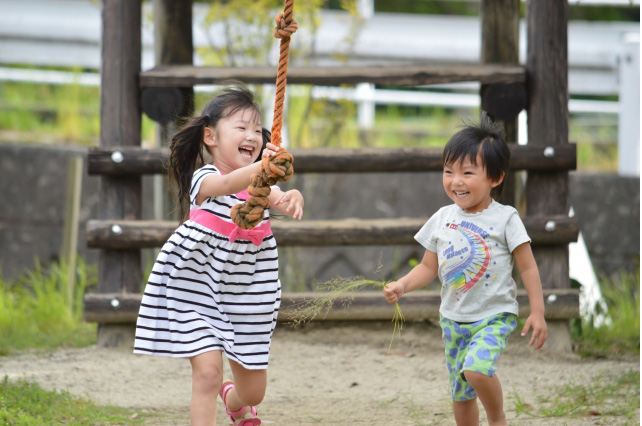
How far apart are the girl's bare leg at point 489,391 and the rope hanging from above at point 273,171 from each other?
3.01ft

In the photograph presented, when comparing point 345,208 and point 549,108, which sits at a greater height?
point 549,108

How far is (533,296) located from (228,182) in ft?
3.76

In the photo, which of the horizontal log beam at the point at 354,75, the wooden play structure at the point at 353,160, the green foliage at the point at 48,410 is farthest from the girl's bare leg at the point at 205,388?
the horizontal log beam at the point at 354,75

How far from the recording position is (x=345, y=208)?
7.35m

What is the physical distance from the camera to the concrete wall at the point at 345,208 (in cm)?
725

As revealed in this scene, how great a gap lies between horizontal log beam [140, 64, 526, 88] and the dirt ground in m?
1.54

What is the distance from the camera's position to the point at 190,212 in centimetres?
326

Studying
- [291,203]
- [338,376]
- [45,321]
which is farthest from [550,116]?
[45,321]

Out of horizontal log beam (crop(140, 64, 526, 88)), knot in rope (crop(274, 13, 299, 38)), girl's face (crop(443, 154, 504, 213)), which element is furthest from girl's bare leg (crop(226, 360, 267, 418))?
horizontal log beam (crop(140, 64, 526, 88))

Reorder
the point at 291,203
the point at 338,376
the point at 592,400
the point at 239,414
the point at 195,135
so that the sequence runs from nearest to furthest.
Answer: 1. the point at 291,203
2. the point at 195,135
3. the point at 239,414
4. the point at 592,400
5. the point at 338,376

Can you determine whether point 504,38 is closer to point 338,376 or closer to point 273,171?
point 338,376

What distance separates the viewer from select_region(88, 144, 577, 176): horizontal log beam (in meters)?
4.89

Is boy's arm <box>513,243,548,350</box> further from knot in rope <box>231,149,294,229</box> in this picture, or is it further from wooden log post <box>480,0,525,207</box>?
wooden log post <box>480,0,525,207</box>

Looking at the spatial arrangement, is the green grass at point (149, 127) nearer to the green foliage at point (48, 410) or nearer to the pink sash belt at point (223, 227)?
the green foliage at point (48, 410)
